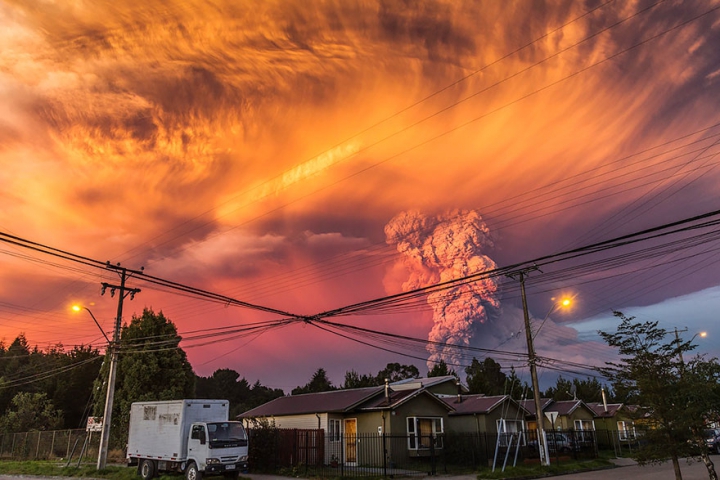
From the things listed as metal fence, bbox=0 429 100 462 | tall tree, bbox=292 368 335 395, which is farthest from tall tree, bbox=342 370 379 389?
metal fence, bbox=0 429 100 462

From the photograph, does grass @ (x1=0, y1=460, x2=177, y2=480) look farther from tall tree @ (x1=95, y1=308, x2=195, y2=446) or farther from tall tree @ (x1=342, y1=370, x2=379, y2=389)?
tall tree @ (x1=342, y1=370, x2=379, y2=389)

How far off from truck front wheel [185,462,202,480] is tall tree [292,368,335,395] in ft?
231

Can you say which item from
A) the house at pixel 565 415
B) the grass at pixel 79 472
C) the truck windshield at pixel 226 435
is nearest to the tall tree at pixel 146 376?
the grass at pixel 79 472

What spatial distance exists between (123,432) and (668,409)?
36223mm

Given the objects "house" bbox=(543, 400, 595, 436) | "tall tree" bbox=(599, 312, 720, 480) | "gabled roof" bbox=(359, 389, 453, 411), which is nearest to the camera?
Answer: "tall tree" bbox=(599, 312, 720, 480)

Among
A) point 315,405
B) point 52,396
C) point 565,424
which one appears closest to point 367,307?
point 315,405

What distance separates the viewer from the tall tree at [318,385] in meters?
92.4

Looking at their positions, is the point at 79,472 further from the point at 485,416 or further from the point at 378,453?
the point at 485,416

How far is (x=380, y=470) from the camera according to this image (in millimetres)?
26078

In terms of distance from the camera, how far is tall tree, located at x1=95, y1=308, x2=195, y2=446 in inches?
1620

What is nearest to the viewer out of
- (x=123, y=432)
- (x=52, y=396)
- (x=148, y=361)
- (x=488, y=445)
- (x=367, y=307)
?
(x=367, y=307)

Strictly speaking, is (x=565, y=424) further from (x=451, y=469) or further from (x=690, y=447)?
(x=690, y=447)

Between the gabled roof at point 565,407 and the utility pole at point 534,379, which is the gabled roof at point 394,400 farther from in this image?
the gabled roof at point 565,407

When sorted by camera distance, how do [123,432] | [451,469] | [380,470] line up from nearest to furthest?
1. [380,470]
2. [451,469]
3. [123,432]
